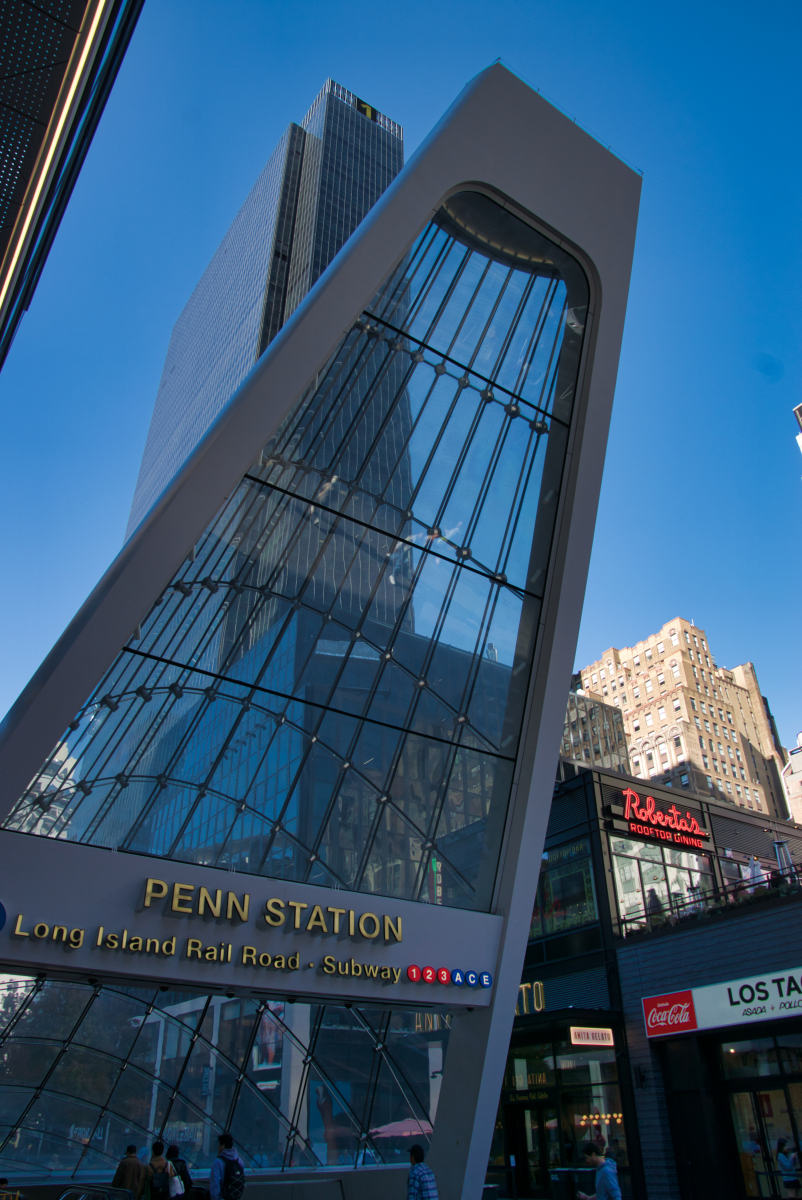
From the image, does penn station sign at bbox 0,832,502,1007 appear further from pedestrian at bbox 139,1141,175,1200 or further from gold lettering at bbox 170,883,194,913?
pedestrian at bbox 139,1141,175,1200

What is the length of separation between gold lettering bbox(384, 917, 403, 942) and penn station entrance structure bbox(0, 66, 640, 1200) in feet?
0.42

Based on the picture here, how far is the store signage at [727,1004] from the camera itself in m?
21.6

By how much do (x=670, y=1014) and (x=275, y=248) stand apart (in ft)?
333

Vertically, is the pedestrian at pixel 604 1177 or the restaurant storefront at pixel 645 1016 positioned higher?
the restaurant storefront at pixel 645 1016

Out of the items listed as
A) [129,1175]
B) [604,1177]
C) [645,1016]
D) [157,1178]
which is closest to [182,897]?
[129,1175]

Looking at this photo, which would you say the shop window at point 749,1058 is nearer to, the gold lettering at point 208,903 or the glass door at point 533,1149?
the glass door at point 533,1149

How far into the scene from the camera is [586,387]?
1864 centimetres

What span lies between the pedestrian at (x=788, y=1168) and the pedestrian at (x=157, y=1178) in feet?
53.6

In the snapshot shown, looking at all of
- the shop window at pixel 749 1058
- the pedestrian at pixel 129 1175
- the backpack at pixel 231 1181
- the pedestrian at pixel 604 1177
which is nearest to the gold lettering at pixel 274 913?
the backpack at pixel 231 1181

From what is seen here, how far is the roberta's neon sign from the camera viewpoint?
109 feet

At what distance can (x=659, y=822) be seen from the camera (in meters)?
33.9

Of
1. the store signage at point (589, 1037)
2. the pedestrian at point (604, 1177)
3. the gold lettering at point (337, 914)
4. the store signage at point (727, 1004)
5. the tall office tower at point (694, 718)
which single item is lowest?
the pedestrian at point (604, 1177)

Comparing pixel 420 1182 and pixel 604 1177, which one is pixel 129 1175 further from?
pixel 604 1177

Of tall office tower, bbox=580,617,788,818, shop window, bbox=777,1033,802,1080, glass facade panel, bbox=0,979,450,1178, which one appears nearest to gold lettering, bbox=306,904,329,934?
glass facade panel, bbox=0,979,450,1178
